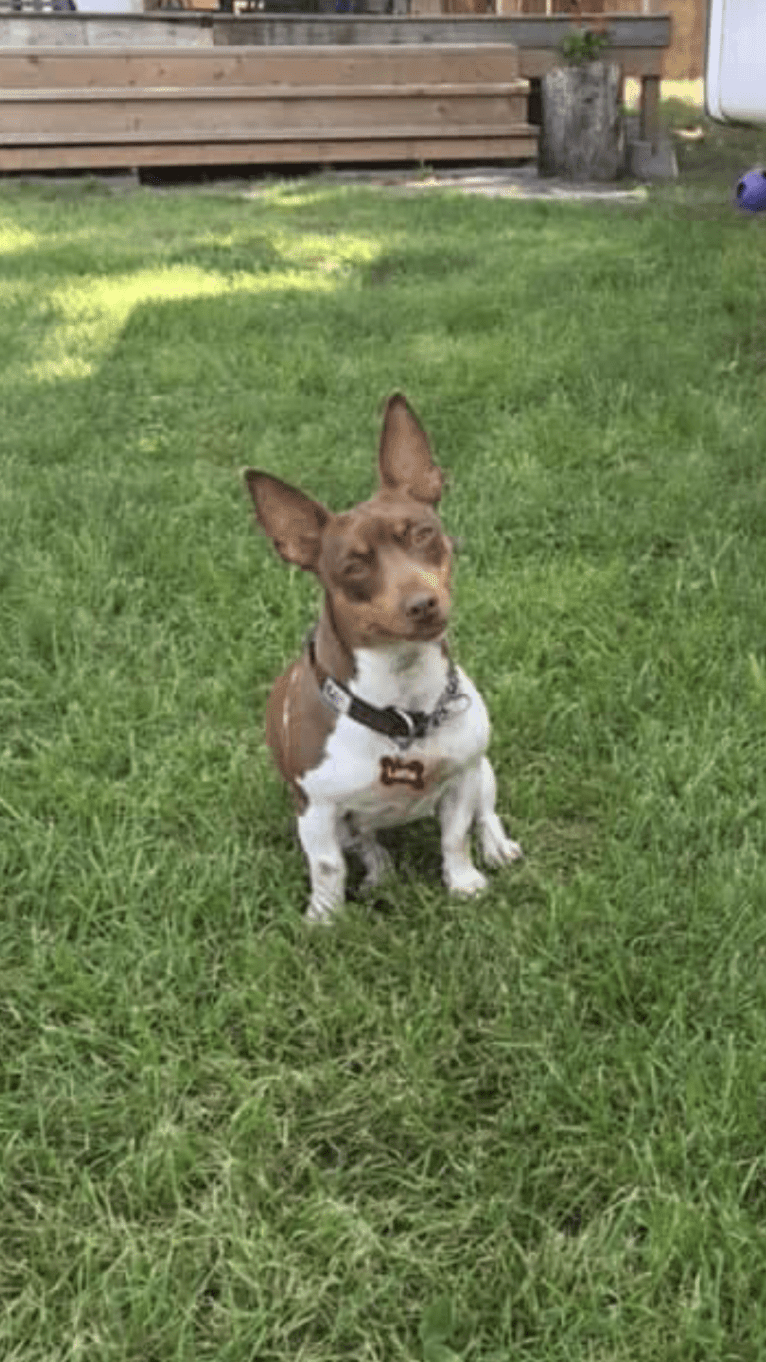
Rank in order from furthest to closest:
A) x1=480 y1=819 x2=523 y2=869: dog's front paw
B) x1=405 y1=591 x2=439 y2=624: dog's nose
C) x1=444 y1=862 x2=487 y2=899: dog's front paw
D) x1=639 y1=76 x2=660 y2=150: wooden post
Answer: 1. x1=639 y1=76 x2=660 y2=150: wooden post
2. x1=480 y1=819 x2=523 y2=869: dog's front paw
3. x1=444 y1=862 x2=487 y2=899: dog's front paw
4. x1=405 y1=591 x2=439 y2=624: dog's nose

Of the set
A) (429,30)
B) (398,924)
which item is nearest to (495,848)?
(398,924)

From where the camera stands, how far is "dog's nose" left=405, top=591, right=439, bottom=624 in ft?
A: 7.04

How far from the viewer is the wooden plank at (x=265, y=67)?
37.2 feet

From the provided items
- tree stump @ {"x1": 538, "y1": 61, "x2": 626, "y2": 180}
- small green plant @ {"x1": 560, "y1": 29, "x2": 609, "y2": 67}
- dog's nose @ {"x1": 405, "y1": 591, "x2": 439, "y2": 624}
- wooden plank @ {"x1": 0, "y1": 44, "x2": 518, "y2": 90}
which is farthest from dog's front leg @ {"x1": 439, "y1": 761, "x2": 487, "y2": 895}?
wooden plank @ {"x1": 0, "y1": 44, "x2": 518, "y2": 90}

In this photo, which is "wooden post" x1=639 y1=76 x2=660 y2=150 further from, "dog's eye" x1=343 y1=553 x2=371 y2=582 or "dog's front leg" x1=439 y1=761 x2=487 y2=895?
"dog's eye" x1=343 y1=553 x2=371 y2=582

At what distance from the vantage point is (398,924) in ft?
8.52

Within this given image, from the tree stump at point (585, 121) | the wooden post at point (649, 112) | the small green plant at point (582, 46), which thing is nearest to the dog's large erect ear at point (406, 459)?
the tree stump at point (585, 121)

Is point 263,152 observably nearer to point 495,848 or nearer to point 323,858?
point 495,848

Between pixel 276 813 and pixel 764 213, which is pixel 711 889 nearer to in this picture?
pixel 276 813

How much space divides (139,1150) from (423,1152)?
1.53 feet

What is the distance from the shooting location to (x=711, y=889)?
8.40 feet

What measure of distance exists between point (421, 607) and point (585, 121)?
9803mm

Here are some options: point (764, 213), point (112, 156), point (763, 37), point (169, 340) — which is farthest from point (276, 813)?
point (112, 156)

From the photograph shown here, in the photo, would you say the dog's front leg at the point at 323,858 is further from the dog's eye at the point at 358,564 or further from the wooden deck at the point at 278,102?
the wooden deck at the point at 278,102
